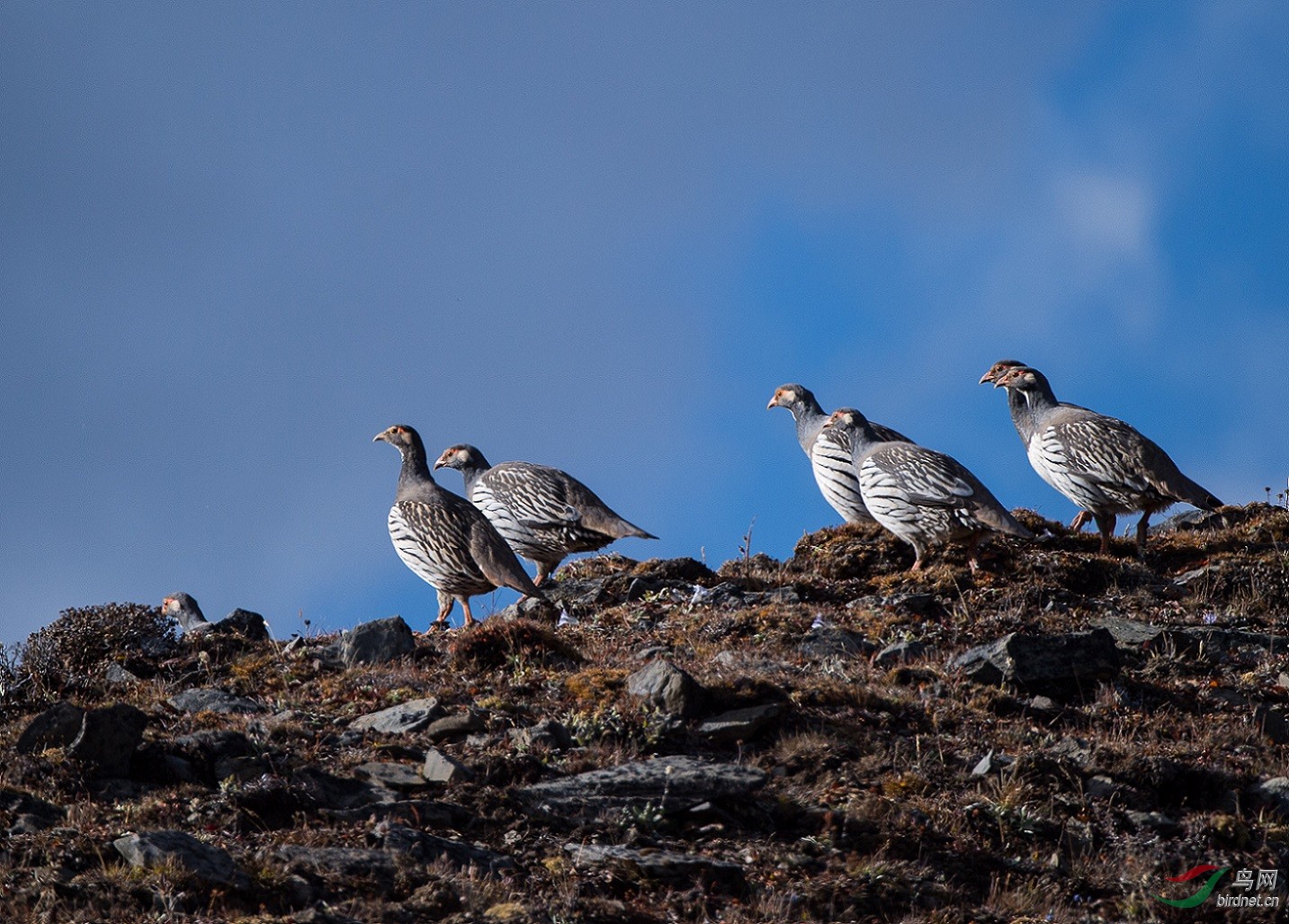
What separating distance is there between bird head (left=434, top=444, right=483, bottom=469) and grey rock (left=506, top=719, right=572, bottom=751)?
10.7m

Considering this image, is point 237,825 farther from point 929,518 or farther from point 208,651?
point 929,518

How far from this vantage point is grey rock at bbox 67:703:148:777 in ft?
26.4

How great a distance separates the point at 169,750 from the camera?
8.34 meters

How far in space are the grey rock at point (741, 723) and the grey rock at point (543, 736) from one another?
87 centimetres

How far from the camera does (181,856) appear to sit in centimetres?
680

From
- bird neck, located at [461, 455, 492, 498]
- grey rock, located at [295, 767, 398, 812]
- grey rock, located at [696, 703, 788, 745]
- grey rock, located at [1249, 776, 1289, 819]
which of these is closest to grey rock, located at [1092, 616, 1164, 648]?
grey rock, located at [1249, 776, 1289, 819]

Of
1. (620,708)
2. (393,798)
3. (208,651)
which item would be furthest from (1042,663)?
(208,651)

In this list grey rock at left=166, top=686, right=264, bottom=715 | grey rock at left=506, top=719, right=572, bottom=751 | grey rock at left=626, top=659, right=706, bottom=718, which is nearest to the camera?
grey rock at left=506, top=719, right=572, bottom=751

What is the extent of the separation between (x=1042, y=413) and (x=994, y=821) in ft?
32.6

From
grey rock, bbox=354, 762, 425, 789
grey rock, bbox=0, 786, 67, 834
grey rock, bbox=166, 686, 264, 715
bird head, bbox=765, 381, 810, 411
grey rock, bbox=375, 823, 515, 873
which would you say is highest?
bird head, bbox=765, 381, 810, 411

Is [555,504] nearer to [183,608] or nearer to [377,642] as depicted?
[183,608]

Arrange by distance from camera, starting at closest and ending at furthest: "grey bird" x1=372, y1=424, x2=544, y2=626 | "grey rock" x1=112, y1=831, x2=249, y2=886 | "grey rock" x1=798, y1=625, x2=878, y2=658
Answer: "grey rock" x1=112, y1=831, x2=249, y2=886
"grey rock" x1=798, y1=625, x2=878, y2=658
"grey bird" x1=372, y1=424, x2=544, y2=626

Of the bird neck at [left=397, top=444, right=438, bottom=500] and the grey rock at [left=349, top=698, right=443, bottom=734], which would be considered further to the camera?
the bird neck at [left=397, top=444, right=438, bottom=500]

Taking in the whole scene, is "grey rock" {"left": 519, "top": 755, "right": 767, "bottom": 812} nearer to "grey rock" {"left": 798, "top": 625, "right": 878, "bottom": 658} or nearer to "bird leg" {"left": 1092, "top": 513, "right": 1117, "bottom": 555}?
"grey rock" {"left": 798, "top": 625, "right": 878, "bottom": 658}
